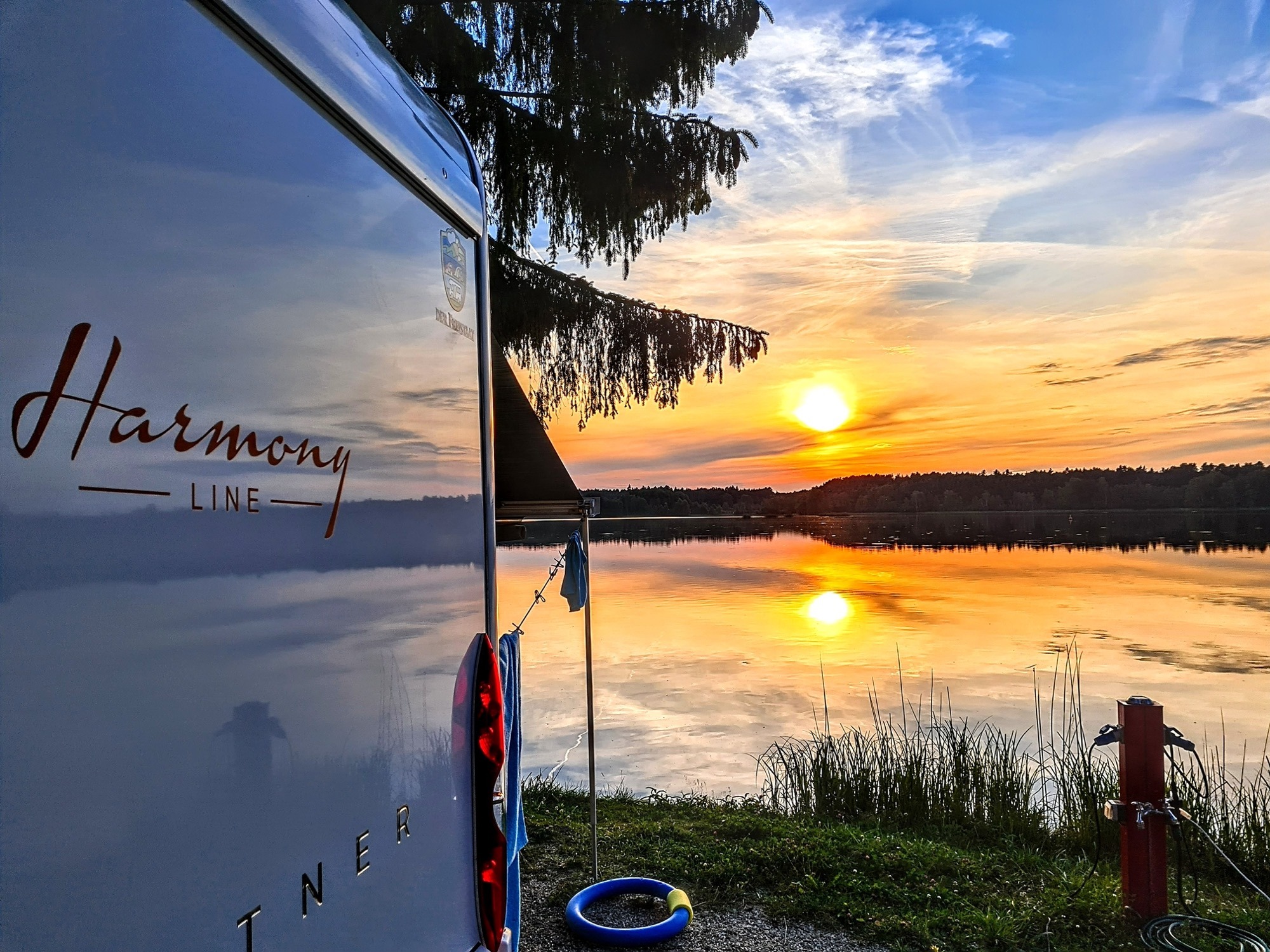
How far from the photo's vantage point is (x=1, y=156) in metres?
0.82

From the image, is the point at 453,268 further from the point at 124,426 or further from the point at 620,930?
the point at 620,930

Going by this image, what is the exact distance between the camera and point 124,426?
3.08ft

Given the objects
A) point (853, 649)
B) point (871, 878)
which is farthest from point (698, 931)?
point (853, 649)

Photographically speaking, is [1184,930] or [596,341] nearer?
[1184,930]

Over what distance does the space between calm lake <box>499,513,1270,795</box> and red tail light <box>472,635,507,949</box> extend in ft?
8.60

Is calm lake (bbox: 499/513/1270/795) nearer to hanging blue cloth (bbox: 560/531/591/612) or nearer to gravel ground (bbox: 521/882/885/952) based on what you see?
hanging blue cloth (bbox: 560/531/591/612)

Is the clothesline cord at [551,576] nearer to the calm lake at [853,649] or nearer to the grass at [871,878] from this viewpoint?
the calm lake at [853,649]

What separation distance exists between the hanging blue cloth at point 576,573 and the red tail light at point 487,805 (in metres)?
2.70

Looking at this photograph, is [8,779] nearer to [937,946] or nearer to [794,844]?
[937,946]

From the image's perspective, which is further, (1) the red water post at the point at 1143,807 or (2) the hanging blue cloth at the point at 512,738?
(1) the red water post at the point at 1143,807

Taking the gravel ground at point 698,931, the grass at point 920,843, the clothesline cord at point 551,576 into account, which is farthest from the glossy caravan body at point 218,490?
the grass at point 920,843

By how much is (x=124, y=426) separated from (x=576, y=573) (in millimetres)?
3867

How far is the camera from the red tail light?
1921 mm

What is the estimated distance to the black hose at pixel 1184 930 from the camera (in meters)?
4.09
